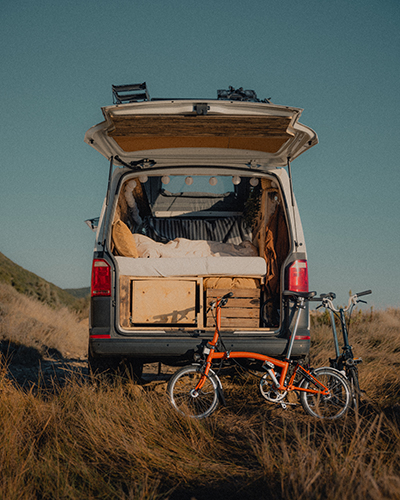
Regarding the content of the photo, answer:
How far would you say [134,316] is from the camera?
178 inches

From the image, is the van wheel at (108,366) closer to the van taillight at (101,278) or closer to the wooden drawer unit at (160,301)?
the wooden drawer unit at (160,301)

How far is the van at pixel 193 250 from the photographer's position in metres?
3.92

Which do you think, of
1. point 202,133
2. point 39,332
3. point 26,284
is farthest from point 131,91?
point 26,284

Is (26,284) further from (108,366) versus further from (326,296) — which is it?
(326,296)

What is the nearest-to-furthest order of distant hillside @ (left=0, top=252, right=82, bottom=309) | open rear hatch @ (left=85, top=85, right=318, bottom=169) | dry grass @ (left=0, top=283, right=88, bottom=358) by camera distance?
open rear hatch @ (left=85, top=85, right=318, bottom=169) → dry grass @ (left=0, top=283, right=88, bottom=358) → distant hillside @ (left=0, top=252, right=82, bottom=309)

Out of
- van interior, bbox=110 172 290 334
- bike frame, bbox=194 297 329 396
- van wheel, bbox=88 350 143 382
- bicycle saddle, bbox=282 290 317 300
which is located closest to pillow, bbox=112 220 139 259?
van interior, bbox=110 172 290 334

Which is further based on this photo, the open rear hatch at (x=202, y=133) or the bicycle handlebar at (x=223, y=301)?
the bicycle handlebar at (x=223, y=301)

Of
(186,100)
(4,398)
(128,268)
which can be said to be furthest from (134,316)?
(186,100)

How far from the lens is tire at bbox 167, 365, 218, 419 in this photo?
3.91 m

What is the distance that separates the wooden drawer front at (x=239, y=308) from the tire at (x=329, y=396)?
81cm

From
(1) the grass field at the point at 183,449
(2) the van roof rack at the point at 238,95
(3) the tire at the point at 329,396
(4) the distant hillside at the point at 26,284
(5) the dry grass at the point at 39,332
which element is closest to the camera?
(1) the grass field at the point at 183,449

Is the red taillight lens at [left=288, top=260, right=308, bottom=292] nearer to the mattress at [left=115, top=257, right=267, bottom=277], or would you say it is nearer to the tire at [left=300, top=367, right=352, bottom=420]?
the mattress at [left=115, top=257, right=267, bottom=277]

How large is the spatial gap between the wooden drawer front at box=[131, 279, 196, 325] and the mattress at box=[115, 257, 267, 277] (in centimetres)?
11

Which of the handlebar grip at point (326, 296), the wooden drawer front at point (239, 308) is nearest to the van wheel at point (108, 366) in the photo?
the wooden drawer front at point (239, 308)
